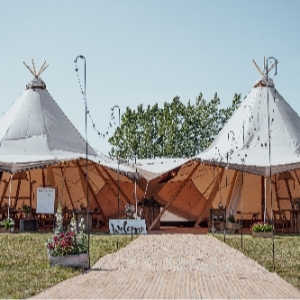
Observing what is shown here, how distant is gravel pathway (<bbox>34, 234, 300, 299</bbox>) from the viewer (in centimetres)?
737

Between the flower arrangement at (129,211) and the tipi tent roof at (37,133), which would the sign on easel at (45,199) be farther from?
the flower arrangement at (129,211)

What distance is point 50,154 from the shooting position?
2208 centimetres

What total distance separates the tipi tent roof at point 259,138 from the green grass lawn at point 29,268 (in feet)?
21.1

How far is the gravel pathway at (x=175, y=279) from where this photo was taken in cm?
737

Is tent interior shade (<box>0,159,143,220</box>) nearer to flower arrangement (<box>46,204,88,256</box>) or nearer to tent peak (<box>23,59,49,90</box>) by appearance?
tent peak (<box>23,59,49,90</box>)

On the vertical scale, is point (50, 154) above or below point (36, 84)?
below

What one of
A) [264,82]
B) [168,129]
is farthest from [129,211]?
[168,129]

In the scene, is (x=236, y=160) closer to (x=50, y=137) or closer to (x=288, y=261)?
(x=50, y=137)

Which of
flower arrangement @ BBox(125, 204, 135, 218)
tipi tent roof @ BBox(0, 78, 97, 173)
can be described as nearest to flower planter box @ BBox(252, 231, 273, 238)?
flower arrangement @ BBox(125, 204, 135, 218)

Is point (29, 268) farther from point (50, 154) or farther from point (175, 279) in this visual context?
point (50, 154)

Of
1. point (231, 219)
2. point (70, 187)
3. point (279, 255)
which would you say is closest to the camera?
point (279, 255)

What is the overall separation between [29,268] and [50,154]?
12.4 metres

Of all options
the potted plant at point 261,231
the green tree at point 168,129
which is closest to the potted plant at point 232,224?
the potted plant at point 261,231

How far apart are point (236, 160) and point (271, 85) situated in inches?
206
